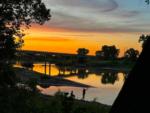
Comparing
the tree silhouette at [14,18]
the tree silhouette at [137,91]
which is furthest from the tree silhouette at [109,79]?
the tree silhouette at [137,91]

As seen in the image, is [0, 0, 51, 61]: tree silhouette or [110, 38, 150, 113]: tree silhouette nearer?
[110, 38, 150, 113]: tree silhouette

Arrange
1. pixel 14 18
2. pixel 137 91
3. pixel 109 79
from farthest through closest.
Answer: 1. pixel 109 79
2. pixel 14 18
3. pixel 137 91

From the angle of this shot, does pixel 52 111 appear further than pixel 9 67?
Yes

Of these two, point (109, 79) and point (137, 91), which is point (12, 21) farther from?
point (109, 79)

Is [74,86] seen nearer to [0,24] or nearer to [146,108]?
[0,24]

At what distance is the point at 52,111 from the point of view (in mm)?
20969

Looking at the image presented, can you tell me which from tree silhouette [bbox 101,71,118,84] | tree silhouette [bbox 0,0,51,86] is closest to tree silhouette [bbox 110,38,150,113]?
tree silhouette [bbox 0,0,51,86]

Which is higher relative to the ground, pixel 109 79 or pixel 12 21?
pixel 12 21

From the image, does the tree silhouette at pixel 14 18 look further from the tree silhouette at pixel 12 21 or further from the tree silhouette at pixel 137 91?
the tree silhouette at pixel 137 91

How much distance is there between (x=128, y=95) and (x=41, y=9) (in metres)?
13.3

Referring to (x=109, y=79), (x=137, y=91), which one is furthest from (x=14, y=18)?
(x=109, y=79)

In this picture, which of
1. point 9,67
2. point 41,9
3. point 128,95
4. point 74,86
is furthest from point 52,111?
point 74,86

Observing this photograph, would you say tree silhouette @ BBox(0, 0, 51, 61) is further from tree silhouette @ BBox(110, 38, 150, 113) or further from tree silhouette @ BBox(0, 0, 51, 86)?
tree silhouette @ BBox(110, 38, 150, 113)

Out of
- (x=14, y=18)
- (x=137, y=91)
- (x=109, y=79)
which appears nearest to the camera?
(x=137, y=91)
